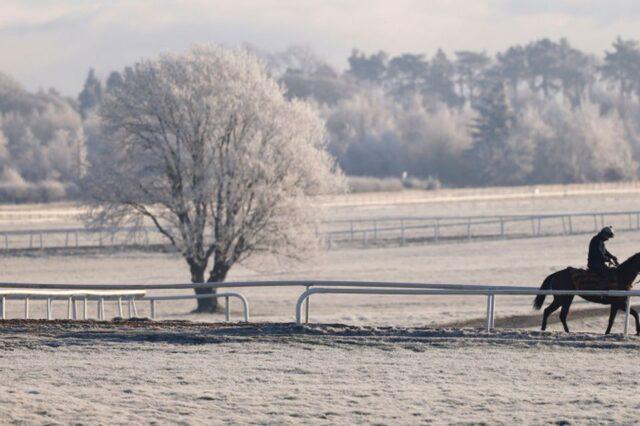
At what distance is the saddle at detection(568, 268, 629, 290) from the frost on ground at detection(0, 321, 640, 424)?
5.87 ft

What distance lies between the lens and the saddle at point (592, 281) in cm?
2239

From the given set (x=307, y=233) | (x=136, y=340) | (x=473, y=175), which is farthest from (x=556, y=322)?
(x=473, y=175)

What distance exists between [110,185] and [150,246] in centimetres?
1298

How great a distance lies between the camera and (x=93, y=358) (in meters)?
18.7

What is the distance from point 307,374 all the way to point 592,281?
6.63 meters

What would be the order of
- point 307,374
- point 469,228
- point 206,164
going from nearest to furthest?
point 307,374 < point 206,164 < point 469,228

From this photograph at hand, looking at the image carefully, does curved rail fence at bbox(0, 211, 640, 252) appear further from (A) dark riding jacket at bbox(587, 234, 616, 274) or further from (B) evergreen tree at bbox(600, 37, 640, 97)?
(B) evergreen tree at bbox(600, 37, 640, 97)

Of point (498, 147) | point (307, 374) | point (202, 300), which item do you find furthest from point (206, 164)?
point (498, 147)

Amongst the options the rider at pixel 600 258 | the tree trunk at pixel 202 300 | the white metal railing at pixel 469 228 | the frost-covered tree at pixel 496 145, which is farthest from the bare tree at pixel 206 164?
the frost-covered tree at pixel 496 145

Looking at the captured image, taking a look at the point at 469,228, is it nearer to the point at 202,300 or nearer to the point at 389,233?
the point at 389,233

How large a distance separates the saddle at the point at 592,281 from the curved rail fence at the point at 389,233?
3083 cm

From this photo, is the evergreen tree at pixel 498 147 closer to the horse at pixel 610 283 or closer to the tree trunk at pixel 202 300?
the tree trunk at pixel 202 300

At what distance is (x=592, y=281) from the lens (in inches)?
882

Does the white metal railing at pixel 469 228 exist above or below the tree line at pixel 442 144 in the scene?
below
